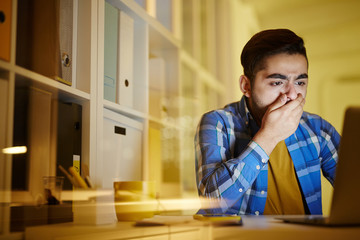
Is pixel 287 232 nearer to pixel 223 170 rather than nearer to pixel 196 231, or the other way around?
pixel 196 231

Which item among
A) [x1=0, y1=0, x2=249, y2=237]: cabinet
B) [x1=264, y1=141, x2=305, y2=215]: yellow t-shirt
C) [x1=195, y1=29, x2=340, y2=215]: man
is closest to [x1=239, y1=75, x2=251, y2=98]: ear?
[x1=195, y1=29, x2=340, y2=215]: man

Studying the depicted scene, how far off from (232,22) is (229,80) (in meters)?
0.40

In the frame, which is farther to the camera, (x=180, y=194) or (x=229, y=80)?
(x=229, y=80)

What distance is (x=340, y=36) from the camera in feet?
8.87

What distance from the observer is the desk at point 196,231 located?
0.53 metres

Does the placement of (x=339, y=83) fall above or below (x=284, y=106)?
above

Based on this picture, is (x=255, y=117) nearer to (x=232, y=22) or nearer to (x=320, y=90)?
(x=232, y=22)

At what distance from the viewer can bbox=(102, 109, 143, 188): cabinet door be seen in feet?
3.87

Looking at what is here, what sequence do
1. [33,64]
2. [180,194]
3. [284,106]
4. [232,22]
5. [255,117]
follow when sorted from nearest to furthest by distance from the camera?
[33,64] → [284,106] → [255,117] → [180,194] → [232,22]

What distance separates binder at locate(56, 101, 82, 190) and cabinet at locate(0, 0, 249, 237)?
2 centimetres

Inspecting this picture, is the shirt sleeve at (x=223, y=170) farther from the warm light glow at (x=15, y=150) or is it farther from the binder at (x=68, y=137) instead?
the warm light glow at (x=15, y=150)

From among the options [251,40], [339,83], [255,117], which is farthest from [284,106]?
[339,83]

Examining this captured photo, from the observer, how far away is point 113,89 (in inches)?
48.4

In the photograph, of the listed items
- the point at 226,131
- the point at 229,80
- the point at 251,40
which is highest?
the point at 229,80
